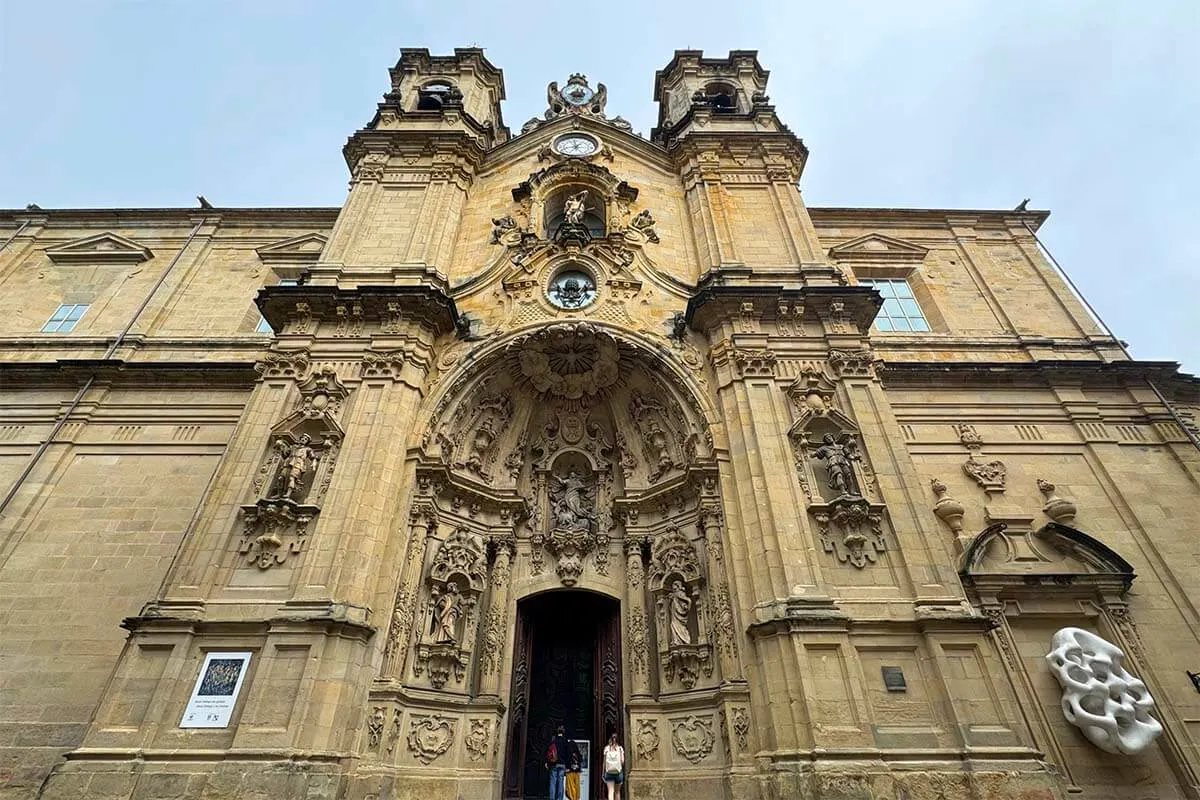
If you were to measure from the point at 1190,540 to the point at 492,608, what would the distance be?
13.6 m

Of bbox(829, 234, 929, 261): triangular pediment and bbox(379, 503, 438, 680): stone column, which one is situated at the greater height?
bbox(829, 234, 929, 261): triangular pediment

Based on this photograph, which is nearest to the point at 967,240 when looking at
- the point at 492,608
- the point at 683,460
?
the point at 683,460

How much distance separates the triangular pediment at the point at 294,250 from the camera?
55.9 feet

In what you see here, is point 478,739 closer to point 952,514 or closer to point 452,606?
point 452,606

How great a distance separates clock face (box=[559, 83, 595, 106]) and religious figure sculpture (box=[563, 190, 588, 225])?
6895 millimetres

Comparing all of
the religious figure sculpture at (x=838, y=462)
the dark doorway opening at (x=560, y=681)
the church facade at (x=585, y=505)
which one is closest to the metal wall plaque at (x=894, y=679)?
the church facade at (x=585, y=505)

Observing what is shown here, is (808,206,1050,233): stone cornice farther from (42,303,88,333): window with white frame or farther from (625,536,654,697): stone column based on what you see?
(42,303,88,333): window with white frame

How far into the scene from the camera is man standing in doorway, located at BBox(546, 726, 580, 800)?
983cm

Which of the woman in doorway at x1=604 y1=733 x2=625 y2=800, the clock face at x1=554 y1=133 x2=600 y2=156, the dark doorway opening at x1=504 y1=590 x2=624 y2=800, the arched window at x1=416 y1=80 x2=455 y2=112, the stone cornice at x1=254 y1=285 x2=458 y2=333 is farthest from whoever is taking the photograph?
the arched window at x1=416 y1=80 x2=455 y2=112

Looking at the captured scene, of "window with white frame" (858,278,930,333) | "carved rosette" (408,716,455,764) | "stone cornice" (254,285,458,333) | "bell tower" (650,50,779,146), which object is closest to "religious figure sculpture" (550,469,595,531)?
"carved rosette" (408,716,455,764)

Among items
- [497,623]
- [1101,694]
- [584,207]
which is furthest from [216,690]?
[1101,694]

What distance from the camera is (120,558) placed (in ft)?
37.2

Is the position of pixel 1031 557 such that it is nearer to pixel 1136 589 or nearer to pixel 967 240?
pixel 1136 589

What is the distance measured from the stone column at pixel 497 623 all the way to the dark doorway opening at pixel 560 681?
398mm
